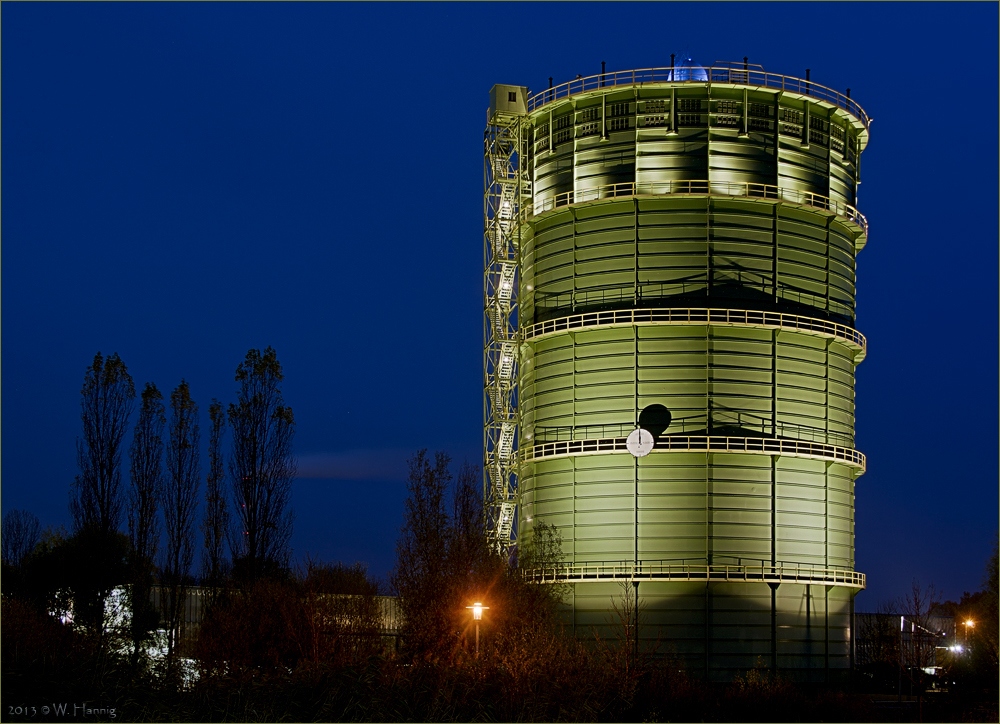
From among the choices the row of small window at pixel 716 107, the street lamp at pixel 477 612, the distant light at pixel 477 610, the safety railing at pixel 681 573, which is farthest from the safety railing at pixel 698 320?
the street lamp at pixel 477 612

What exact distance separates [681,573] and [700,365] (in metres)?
7.36

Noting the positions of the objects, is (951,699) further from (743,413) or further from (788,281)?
(788,281)

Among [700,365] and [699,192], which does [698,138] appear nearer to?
[699,192]

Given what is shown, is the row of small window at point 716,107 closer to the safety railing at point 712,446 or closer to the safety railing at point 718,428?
the safety railing at point 718,428

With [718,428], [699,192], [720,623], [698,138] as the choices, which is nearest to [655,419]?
[718,428]

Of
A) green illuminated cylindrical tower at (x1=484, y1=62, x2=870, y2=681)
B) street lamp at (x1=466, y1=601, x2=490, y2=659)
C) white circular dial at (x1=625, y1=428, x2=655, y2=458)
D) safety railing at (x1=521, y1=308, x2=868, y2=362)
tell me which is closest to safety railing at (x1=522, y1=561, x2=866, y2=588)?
green illuminated cylindrical tower at (x1=484, y1=62, x2=870, y2=681)

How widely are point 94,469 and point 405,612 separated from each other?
45.6 ft

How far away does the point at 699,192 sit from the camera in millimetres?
46031

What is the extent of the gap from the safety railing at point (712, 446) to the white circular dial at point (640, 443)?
1.09ft

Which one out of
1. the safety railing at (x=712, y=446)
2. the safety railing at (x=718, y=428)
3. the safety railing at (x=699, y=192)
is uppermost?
the safety railing at (x=699, y=192)

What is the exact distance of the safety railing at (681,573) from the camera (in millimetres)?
43281

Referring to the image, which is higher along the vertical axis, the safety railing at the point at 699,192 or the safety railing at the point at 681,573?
the safety railing at the point at 699,192

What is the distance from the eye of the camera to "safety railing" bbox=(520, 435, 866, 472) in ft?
144

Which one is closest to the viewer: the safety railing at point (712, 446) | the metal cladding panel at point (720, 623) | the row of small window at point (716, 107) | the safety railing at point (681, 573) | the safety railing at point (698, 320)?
the metal cladding panel at point (720, 623)
